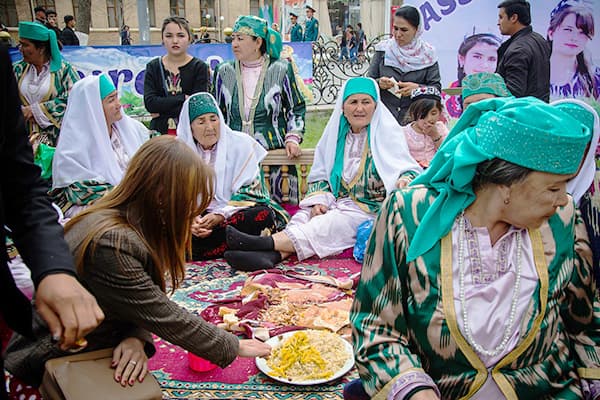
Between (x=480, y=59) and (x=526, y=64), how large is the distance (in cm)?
217

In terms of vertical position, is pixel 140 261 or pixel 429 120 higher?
pixel 429 120

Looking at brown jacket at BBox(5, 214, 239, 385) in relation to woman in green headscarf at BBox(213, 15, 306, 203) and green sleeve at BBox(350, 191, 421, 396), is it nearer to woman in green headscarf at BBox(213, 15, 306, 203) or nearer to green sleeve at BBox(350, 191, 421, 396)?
green sleeve at BBox(350, 191, 421, 396)

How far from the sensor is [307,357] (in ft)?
8.41

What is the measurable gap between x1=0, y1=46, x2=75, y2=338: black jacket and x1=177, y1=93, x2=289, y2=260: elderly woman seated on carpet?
292cm

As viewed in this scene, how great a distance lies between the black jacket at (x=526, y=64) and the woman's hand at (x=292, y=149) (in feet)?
6.26

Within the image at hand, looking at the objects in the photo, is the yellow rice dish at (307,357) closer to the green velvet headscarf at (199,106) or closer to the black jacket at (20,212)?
the black jacket at (20,212)

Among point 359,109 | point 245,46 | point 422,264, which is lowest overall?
point 422,264

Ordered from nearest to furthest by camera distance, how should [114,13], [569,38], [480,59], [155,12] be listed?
[569,38], [480,59], [114,13], [155,12]

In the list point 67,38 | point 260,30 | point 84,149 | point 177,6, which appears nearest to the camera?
point 84,149

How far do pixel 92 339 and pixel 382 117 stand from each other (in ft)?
10.3

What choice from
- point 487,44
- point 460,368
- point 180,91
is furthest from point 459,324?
point 487,44

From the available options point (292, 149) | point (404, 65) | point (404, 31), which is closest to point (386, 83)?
point (404, 65)

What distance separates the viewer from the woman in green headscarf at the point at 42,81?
500 cm

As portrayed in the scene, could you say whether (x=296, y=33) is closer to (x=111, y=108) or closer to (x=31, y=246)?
(x=111, y=108)
